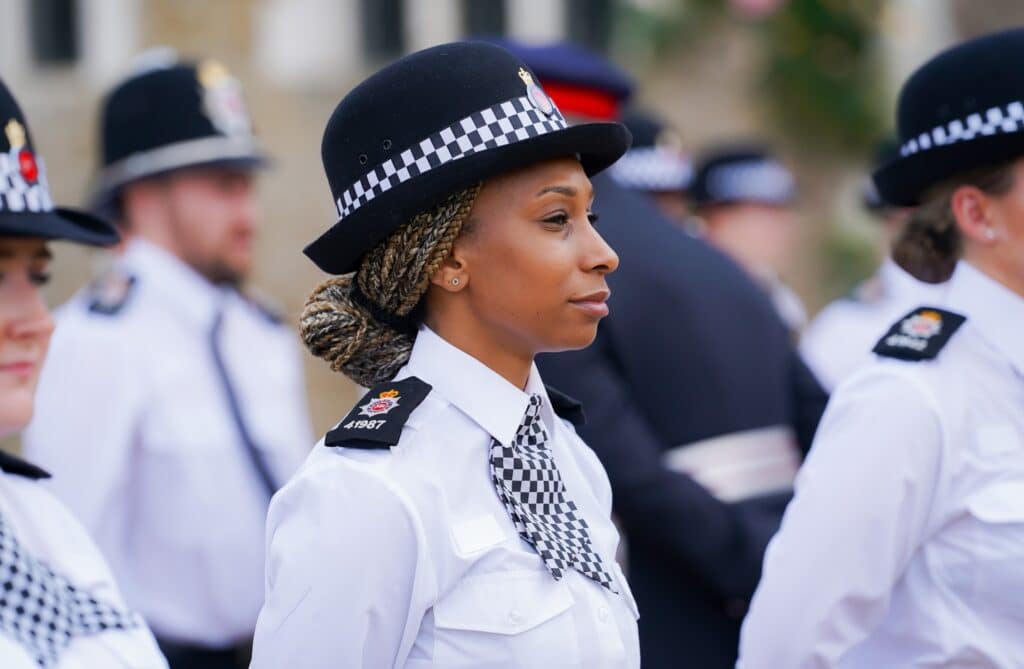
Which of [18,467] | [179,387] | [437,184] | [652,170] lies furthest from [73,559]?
[652,170]

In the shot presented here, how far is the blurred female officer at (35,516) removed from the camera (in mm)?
2564

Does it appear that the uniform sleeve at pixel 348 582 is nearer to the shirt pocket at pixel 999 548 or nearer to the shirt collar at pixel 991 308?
the shirt pocket at pixel 999 548

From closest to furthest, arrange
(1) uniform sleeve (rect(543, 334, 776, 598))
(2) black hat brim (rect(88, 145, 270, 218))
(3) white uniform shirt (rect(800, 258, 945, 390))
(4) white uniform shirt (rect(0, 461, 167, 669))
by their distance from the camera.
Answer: (4) white uniform shirt (rect(0, 461, 167, 669))
(1) uniform sleeve (rect(543, 334, 776, 598))
(2) black hat brim (rect(88, 145, 270, 218))
(3) white uniform shirt (rect(800, 258, 945, 390))

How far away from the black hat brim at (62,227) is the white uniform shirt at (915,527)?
57.7 inches

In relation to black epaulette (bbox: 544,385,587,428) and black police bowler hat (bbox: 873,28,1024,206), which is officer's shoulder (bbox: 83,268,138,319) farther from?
black police bowler hat (bbox: 873,28,1024,206)

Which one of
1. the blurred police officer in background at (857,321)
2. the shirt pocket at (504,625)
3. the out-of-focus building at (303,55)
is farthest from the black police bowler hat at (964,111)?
the out-of-focus building at (303,55)

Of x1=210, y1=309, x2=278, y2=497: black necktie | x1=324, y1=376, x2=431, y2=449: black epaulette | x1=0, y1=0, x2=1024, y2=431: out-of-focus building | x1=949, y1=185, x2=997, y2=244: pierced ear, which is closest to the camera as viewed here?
x1=324, y1=376, x2=431, y2=449: black epaulette

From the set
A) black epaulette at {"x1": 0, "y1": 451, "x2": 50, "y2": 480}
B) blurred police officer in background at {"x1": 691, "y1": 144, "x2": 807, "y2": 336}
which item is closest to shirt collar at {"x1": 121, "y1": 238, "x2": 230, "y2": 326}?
black epaulette at {"x1": 0, "y1": 451, "x2": 50, "y2": 480}

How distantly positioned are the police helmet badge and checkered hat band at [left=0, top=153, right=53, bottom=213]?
230 cm

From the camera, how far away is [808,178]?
10789 millimetres

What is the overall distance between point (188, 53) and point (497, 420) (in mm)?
7810

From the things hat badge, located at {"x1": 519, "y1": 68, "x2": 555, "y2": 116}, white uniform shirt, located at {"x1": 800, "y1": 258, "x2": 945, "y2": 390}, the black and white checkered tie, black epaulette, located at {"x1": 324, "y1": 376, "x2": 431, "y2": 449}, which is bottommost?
white uniform shirt, located at {"x1": 800, "y1": 258, "x2": 945, "y2": 390}

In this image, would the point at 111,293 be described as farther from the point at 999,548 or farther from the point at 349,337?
the point at 999,548

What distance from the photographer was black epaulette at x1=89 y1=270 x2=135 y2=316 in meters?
4.64
